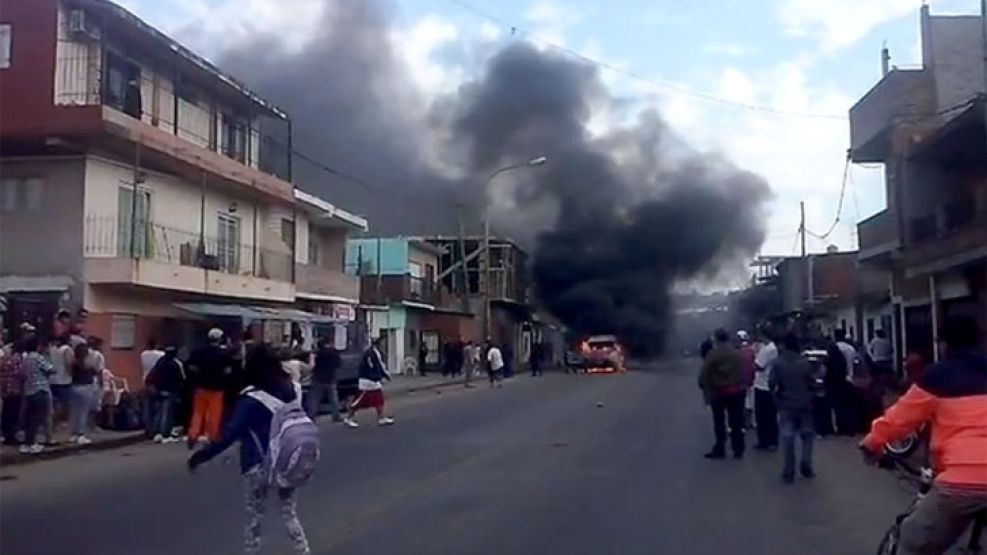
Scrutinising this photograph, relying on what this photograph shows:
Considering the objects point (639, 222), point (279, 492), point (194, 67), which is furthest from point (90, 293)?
point (639, 222)

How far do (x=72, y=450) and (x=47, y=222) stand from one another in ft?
29.4

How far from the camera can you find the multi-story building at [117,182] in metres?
24.4

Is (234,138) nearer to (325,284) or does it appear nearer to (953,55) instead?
(325,284)

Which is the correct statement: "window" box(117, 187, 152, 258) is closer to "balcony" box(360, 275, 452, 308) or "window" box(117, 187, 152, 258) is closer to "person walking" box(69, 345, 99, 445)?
"person walking" box(69, 345, 99, 445)

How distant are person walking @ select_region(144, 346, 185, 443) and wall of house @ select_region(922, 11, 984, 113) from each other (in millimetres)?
22788

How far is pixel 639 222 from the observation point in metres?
58.4

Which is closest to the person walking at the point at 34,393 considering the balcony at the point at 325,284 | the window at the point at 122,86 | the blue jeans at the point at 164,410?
the blue jeans at the point at 164,410

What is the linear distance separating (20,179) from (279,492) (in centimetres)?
1959

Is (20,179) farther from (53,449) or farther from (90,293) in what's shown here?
(53,449)

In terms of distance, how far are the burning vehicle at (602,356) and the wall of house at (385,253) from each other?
29.9 ft

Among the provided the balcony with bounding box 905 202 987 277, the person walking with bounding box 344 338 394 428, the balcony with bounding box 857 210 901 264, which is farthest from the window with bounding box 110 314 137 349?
the balcony with bounding box 857 210 901 264

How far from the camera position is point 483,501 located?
11.4 metres

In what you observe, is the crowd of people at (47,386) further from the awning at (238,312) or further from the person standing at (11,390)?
the awning at (238,312)

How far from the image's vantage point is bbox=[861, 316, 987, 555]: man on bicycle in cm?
527
